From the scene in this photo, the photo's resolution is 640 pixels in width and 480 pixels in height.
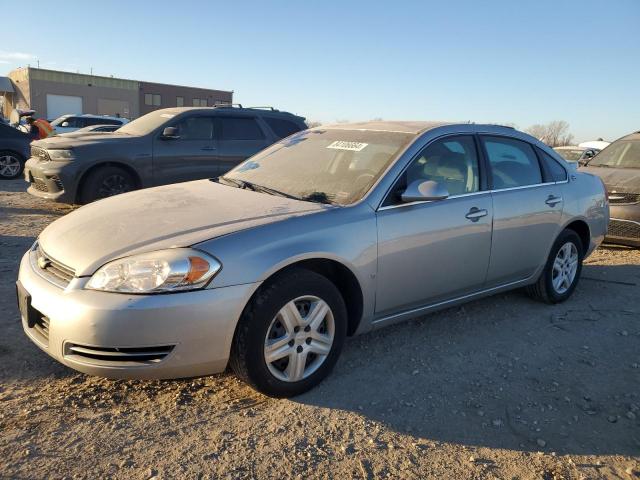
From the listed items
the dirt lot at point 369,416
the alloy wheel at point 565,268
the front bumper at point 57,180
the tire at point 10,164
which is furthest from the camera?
the tire at point 10,164

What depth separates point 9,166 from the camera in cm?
1226

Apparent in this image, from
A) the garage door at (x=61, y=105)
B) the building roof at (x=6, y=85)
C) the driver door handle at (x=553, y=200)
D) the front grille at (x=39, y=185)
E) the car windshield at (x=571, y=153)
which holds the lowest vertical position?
the front grille at (x=39, y=185)

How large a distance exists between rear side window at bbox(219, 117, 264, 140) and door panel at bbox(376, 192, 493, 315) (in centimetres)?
564

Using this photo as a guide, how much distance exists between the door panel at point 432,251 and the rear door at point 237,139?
5456 millimetres

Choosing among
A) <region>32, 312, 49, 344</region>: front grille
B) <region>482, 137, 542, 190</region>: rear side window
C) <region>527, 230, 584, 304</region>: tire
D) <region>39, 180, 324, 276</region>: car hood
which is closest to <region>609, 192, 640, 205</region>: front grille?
<region>527, 230, 584, 304</region>: tire

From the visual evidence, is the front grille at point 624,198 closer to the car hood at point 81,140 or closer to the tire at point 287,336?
the tire at point 287,336

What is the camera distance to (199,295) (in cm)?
275

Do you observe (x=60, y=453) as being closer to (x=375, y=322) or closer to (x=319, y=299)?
(x=319, y=299)

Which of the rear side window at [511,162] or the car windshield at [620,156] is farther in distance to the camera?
the car windshield at [620,156]

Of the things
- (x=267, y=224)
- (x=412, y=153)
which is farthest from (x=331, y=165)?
(x=267, y=224)

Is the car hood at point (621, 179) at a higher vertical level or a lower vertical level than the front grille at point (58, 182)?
higher

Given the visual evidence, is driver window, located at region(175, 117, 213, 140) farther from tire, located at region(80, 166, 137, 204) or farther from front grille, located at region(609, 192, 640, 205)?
front grille, located at region(609, 192, 640, 205)

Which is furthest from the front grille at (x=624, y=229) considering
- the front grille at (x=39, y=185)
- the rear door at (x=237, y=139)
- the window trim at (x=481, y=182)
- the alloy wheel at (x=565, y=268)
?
the front grille at (x=39, y=185)

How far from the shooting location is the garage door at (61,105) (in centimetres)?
5597
